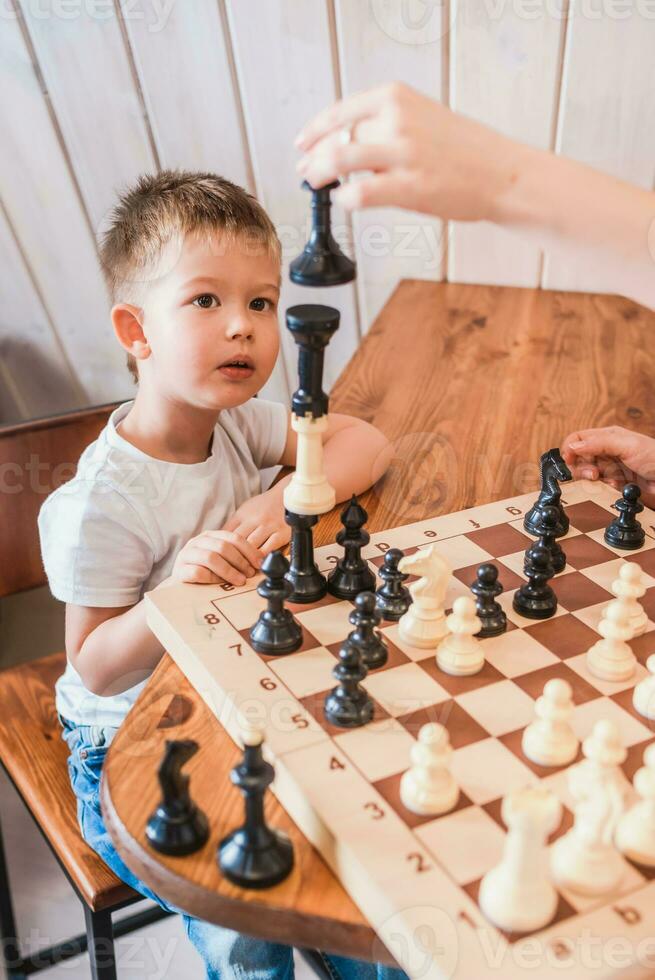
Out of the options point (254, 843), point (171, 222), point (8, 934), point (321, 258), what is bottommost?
point (8, 934)

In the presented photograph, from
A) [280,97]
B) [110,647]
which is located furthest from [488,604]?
[280,97]

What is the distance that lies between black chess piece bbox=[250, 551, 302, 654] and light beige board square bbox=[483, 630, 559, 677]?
22 centimetres

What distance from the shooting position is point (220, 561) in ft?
3.84

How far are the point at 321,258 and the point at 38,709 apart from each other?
1036 millimetres

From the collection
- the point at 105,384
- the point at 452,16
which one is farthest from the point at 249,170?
the point at 105,384

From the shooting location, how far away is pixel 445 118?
0.91 meters

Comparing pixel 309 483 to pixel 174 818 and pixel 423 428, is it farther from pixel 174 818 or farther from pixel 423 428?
pixel 423 428

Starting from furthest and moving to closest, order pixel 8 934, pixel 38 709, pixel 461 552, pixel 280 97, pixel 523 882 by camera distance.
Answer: pixel 280 97
pixel 8 934
pixel 38 709
pixel 461 552
pixel 523 882

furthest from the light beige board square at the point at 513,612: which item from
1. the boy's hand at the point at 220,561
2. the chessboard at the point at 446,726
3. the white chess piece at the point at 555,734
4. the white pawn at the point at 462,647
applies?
the boy's hand at the point at 220,561

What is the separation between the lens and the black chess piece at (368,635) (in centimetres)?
98

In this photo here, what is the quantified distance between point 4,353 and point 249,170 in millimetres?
911

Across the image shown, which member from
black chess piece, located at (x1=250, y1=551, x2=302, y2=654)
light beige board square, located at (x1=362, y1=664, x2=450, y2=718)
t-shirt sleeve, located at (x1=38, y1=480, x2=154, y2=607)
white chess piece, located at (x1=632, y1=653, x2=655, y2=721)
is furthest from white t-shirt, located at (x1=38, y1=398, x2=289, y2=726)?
white chess piece, located at (x1=632, y1=653, x2=655, y2=721)

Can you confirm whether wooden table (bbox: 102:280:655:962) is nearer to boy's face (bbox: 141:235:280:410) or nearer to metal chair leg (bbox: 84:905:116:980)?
boy's face (bbox: 141:235:280:410)

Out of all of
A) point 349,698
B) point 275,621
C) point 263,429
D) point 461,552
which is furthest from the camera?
point 263,429
